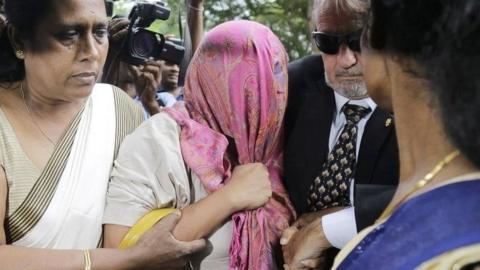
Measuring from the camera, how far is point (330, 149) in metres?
2.27

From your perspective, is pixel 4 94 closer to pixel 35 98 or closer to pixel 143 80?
pixel 35 98

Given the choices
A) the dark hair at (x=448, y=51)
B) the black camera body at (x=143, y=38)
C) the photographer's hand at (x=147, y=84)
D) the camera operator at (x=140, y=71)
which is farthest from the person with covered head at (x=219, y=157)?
the photographer's hand at (x=147, y=84)

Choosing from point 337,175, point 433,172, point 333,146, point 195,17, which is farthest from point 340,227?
point 195,17

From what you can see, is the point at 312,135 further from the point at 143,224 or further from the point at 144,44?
the point at 144,44

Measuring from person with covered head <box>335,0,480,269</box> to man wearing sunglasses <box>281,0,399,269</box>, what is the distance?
0.92 meters

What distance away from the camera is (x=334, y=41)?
218 centimetres

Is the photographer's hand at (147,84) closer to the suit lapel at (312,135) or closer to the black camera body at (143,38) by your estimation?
the black camera body at (143,38)

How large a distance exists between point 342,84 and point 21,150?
1008 millimetres

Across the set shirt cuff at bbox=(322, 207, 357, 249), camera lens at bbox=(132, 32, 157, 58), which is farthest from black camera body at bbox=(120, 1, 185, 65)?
shirt cuff at bbox=(322, 207, 357, 249)

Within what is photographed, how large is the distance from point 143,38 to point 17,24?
880 millimetres

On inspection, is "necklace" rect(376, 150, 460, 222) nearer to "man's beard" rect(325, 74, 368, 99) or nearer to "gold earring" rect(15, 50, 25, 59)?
"man's beard" rect(325, 74, 368, 99)

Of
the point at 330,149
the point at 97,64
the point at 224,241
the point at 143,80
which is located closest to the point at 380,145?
the point at 330,149

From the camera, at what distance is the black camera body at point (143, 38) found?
9.84 ft

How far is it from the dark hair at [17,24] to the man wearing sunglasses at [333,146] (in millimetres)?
844
